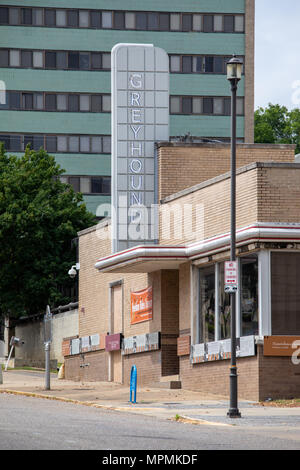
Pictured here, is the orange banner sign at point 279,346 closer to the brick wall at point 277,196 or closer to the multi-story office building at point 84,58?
the brick wall at point 277,196

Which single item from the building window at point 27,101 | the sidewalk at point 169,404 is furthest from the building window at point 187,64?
the sidewalk at point 169,404

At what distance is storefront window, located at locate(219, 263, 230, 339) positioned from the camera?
29614 millimetres

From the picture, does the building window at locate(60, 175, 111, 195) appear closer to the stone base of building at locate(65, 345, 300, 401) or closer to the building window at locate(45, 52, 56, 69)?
the building window at locate(45, 52, 56, 69)

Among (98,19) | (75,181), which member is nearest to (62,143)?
(75,181)

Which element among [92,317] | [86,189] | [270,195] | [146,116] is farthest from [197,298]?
[86,189]

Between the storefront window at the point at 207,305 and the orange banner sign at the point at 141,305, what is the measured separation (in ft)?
12.6

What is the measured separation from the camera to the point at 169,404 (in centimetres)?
2600

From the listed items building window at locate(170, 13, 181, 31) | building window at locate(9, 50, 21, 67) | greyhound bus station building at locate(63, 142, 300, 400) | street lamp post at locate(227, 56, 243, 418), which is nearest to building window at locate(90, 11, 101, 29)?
building window at locate(170, 13, 181, 31)

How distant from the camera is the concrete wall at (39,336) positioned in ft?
160

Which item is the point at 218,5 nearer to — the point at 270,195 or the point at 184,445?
the point at 270,195

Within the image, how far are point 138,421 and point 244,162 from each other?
16606 mm

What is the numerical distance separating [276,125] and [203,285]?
228 feet

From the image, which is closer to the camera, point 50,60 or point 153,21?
point 50,60

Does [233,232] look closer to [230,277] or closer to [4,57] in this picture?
[230,277]
